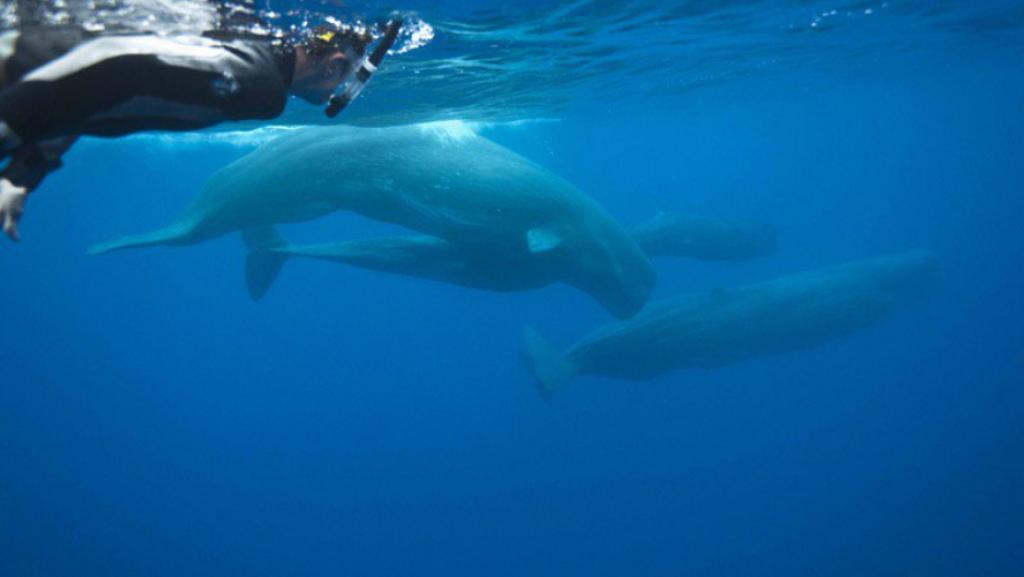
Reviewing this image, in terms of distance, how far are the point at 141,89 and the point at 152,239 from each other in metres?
6.82

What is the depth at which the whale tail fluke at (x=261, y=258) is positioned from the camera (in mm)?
11703

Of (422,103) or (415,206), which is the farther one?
(422,103)

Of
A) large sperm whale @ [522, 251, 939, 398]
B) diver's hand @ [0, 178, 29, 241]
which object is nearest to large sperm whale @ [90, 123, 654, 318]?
large sperm whale @ [522, 251, 939, 398]

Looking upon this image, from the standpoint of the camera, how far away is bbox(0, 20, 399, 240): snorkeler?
2301 millimetres

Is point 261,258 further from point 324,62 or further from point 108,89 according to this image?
point 108,89

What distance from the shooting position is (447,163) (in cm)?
963

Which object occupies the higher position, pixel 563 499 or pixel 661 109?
pixel 661 109

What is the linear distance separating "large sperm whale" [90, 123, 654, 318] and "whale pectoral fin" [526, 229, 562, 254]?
0.02 meters

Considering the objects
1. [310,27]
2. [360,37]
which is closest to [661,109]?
[310,27]

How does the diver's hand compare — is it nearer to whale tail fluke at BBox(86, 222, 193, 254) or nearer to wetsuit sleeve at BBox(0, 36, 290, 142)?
wetsuit sleeve at BBox(0, 36, 290, 142)

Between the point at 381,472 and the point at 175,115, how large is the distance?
1266 inches

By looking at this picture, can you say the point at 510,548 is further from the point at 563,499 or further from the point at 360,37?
the point at 360,37

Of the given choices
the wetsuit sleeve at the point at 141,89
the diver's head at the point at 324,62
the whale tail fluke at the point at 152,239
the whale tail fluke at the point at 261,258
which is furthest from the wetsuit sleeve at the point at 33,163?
the whale tail fluke at the point at 261,258

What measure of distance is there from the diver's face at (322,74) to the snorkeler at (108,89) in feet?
1.35
